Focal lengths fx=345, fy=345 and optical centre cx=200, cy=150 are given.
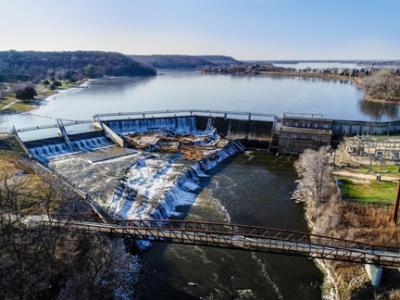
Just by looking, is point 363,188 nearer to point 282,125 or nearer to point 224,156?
point 224,156

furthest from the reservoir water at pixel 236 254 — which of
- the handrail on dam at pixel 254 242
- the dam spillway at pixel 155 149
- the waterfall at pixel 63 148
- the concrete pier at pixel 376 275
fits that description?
the waterfall at pixel 63 148

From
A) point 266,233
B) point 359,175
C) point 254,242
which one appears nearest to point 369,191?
point 359,175

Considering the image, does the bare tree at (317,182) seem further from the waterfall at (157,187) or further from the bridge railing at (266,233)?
the waterfall at (157,187)

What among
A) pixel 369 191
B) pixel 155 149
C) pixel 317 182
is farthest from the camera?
pixel 155 149

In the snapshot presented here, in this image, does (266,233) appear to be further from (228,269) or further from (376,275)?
(376,275)

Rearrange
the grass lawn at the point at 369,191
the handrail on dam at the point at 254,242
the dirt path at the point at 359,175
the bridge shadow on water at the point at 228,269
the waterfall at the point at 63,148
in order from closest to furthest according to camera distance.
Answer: the handrail on dam at the point at 254,242 → the bridge shadow on water at the point at 228,269 → the grass lawn at the point at 369,191 → the dirt path at the point at 359,175 → the waterfall at the point at 63,148

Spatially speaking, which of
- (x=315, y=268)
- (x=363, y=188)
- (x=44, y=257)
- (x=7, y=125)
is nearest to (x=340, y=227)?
(x=315, y=268)
